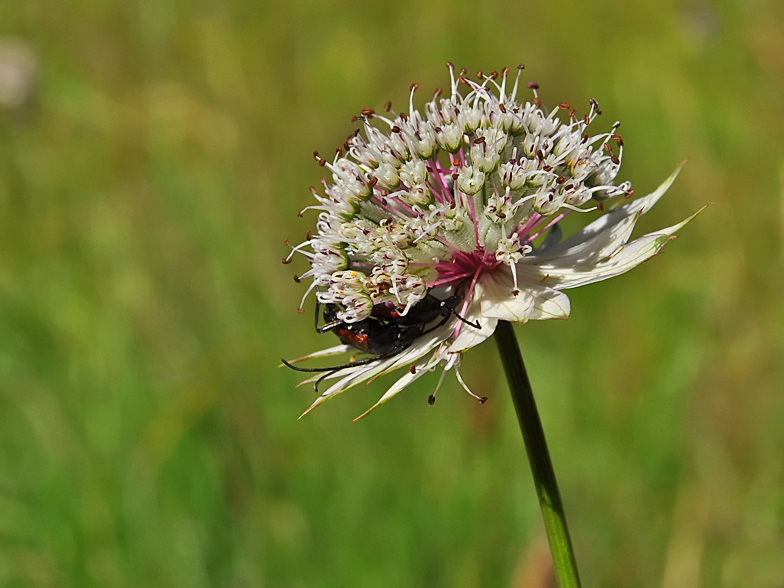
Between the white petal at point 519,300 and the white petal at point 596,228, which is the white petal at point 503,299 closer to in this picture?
the white petal at point 519,300

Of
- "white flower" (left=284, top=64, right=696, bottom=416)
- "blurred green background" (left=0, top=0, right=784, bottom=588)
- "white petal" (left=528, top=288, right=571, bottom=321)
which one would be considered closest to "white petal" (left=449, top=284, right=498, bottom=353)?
"white flower" (left=284, top=64, right=696, bottom=416)

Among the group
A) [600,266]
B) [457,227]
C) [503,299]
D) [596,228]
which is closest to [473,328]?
[503,299]

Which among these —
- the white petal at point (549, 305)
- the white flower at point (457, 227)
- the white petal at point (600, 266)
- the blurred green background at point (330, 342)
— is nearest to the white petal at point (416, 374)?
the white flower at point (457, 227)

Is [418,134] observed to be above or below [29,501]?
above

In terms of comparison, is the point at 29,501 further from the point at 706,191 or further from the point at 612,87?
the point at 612,87

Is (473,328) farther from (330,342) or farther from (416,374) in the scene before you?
(330,342)

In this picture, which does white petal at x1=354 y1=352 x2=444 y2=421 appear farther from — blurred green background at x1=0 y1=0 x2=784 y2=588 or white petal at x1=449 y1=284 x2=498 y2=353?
blurred green background at x1=0 y1=0 x2=784 y2=588

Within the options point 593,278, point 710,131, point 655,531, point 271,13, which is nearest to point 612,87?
point 710,131
